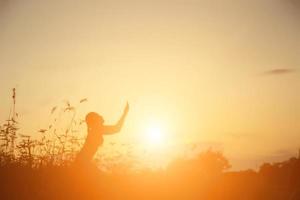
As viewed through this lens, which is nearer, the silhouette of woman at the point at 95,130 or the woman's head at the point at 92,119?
the silhouette of woman at the point at 95,130

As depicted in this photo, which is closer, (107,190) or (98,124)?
(107,190)

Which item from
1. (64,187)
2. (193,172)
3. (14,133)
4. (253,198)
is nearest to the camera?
(64,187)

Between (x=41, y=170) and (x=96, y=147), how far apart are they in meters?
2.12

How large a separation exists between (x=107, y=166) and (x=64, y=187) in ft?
8.68

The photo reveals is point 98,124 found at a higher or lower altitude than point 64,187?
higher

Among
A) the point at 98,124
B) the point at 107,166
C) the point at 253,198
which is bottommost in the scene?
the point at 253,198

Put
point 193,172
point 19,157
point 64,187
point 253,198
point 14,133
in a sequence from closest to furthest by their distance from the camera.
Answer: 1. point 64,187
2. point 19,157
3. point 14,133
4. point 253,198
5. point 193,172

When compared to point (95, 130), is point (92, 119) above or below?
above

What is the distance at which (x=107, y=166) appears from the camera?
1127cm

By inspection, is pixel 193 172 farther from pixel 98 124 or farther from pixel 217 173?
pixel 98 124

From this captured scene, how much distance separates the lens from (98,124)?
36.5 feet

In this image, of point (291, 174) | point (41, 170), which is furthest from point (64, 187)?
point (291, 174)

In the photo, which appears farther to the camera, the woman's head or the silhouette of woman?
the woman's head

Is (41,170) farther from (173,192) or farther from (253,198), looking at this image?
(253,198)
